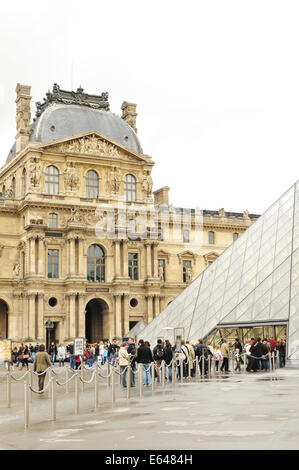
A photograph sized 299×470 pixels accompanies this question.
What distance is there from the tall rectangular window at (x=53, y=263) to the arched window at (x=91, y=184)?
5589 millimetres

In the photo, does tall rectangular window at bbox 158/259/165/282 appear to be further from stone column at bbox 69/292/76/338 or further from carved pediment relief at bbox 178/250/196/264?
stone column at bbox 69/292/76/338

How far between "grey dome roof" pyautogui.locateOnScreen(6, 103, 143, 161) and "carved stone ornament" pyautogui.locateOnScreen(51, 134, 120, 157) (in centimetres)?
113

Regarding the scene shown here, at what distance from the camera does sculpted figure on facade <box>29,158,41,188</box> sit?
167 ft

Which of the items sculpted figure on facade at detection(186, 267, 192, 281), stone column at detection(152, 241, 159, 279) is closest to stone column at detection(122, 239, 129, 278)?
stone column at detection(152, 241, 159, 279)

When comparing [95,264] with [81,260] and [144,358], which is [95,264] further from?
[144,358]

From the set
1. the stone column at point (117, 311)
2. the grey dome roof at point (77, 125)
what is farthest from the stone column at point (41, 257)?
the grey dome roof at point (77, 125)

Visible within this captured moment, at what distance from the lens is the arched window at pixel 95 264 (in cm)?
5241

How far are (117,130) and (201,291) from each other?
28.5m

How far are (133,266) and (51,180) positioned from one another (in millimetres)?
9643

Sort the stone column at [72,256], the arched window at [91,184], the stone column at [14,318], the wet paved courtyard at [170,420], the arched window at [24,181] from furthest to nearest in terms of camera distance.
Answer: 1. the arched window at [91,184]
2. the arched window at [24,181]
3. the stone column at [72,256]
4. the stone column at [14,318]
5. the wet paved courtyard at [170,420]

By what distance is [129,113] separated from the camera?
60.8 meters

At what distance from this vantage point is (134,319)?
5394 cm

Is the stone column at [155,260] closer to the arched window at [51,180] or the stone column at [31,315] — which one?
the arched window at [51,180]
